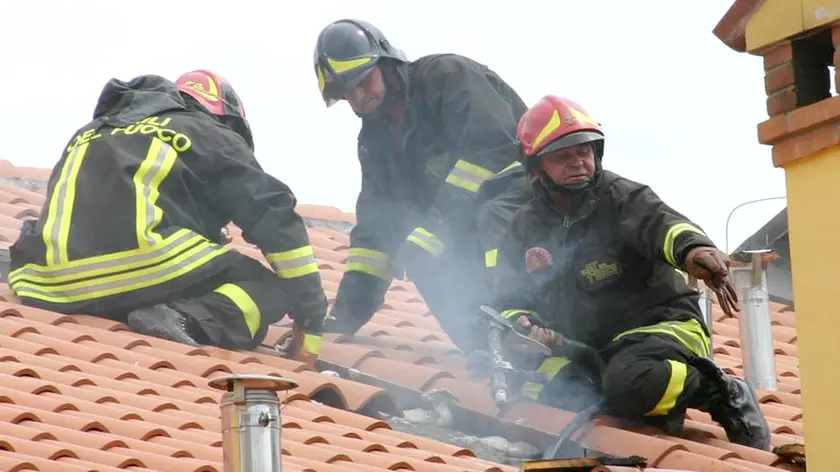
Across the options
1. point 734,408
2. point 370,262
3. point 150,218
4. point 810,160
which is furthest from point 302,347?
point 810,160

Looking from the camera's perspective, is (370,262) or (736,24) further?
(370,262)

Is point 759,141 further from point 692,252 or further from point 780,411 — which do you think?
point 780,411

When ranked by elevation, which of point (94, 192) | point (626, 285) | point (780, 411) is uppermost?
point (94, 192)

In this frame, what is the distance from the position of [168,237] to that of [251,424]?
3458mm

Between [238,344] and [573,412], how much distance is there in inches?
66.4

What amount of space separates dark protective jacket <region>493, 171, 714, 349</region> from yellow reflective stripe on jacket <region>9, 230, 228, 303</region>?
61.0 inches

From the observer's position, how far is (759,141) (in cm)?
545

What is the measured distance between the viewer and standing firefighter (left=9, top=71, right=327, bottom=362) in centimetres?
777

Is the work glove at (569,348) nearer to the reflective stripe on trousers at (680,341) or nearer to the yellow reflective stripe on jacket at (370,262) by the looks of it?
the reflective stripe on trousers at (680,341)

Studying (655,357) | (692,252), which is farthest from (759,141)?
(655,357)

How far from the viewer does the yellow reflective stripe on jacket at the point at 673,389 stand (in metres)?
6.54

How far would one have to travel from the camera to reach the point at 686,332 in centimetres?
679

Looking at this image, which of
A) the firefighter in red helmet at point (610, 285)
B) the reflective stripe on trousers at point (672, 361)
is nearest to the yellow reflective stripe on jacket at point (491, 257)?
the firefighter in red helmet at point (610, 285)

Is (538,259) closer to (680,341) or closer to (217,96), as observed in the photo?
(680,341)
